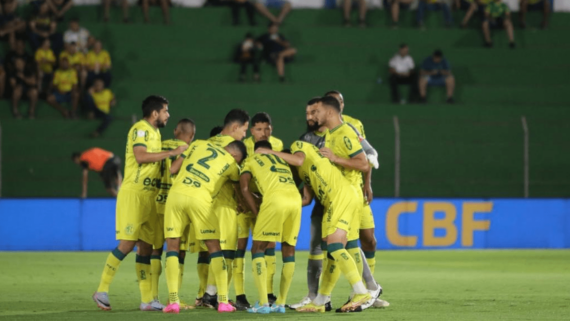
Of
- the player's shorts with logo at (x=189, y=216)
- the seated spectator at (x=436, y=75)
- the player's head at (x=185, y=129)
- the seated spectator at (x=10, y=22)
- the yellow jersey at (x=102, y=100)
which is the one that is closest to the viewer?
the player's shorts with logo at (x=189, y=216)

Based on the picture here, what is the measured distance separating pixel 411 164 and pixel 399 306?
44.9 feet

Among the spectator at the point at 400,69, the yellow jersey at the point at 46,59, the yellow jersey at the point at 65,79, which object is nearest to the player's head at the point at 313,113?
the yellow jersey at the point at 65,79

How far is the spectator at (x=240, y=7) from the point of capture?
28.0 metres

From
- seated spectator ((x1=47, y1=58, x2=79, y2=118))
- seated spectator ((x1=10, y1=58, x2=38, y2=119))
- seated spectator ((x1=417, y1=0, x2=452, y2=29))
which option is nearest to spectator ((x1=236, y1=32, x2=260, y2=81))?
seated spectator ((x1=47, y1=58, x2=79, y2=118))

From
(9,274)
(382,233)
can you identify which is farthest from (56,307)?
(382,233)

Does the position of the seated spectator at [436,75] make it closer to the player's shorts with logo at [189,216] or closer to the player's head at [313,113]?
the player's head at [313,113]

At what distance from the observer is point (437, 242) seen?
2069 centimetres

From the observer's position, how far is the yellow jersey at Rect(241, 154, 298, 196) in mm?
10273

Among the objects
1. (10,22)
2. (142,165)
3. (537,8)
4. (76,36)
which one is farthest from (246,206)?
(537,8)

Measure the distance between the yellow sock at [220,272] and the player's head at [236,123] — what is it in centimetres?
129

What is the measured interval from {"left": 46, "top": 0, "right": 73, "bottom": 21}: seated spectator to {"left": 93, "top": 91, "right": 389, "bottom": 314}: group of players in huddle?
53.9 ft

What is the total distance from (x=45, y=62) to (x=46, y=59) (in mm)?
98

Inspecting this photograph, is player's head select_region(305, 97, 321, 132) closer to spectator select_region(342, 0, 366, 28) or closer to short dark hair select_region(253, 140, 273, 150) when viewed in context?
short dark hair select_region(253, 140, 273, 150)

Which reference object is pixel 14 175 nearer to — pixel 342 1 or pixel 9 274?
pixel 9 274
